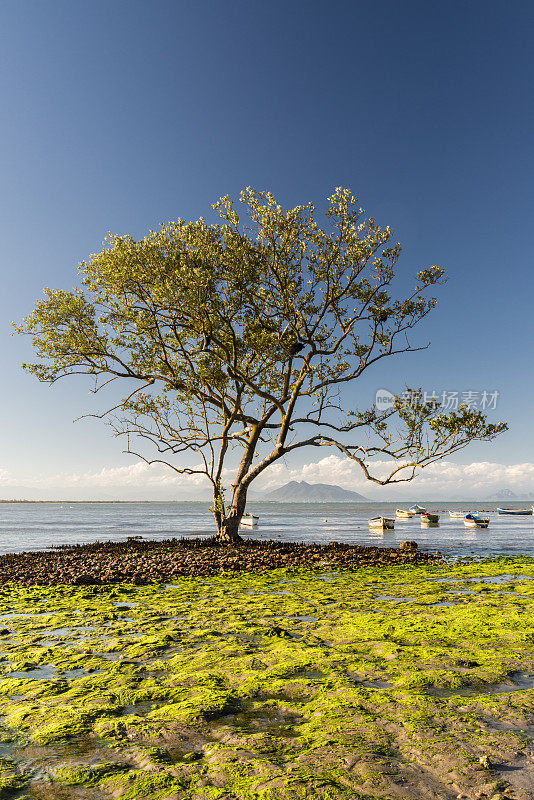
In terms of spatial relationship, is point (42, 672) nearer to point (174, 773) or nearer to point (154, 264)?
point (174, 773)

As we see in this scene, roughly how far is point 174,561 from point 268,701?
1593 centimetres

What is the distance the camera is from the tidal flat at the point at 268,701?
4.37 meters

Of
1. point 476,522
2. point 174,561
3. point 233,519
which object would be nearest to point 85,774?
point 174,561

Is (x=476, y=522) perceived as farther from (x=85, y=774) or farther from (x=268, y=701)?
(x=85, y=774)

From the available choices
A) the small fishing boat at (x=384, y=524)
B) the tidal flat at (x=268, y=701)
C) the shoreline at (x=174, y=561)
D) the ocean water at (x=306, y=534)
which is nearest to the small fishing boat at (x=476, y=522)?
the ocean water at (x=306, y=534)

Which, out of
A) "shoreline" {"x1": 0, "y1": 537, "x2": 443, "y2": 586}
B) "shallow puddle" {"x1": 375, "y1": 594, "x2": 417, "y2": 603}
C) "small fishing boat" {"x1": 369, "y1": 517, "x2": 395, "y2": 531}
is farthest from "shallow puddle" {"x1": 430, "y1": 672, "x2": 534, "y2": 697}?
"small fishing boat" {"x1": 369, "y1": 517, "x2": 395, "y2": 531}

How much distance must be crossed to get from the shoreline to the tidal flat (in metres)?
5.19

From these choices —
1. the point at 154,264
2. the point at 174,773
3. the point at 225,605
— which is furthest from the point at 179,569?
the point at 174,773

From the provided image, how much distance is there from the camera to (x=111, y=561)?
21922 millimetres

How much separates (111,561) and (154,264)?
13671 millimetres

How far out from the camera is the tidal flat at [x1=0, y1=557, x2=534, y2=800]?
4.37 m

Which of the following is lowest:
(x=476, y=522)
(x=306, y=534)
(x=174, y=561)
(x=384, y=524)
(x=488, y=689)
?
(x=476, y=522)

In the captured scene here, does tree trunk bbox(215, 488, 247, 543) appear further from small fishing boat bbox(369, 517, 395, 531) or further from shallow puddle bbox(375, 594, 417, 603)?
small fishing boat bbox(369, 517, 395, 531)

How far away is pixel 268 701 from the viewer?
6.24 meters
